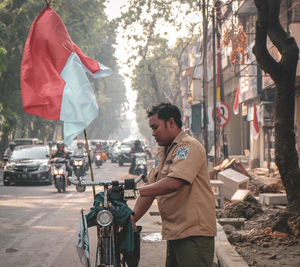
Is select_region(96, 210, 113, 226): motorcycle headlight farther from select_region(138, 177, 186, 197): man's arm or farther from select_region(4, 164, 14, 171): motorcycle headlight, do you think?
select_region(4, 164, 14, 171): motorcycle headlight

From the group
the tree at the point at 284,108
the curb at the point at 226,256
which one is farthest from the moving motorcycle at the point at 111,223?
the tree at the point at 284,108

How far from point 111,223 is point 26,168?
1660 centimetres

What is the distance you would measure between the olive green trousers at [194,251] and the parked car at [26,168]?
54.7 ft

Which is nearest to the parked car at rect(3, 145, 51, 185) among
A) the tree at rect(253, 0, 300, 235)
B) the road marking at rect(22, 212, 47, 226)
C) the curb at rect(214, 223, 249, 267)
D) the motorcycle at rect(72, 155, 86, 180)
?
the motorcycle at rect(72, 155, 86, 180)

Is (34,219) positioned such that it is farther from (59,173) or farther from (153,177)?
(153,177)

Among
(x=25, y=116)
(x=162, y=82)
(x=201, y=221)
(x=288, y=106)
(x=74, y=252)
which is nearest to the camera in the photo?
(x=201, y=221)

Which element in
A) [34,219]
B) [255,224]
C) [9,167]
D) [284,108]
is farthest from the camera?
[9,167]

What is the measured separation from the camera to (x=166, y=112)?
12.6ft

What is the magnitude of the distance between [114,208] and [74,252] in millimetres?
3829

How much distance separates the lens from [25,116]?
37.7 m

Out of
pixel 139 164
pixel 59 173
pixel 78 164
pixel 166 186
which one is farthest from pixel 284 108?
pixel 78 164

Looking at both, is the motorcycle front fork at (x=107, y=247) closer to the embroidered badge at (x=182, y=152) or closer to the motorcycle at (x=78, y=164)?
the embroidered badge at (x=182, y=152)

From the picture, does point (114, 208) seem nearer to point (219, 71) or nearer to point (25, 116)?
point (219, 71)

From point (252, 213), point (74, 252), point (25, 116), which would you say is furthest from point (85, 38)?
point (74, 252)
